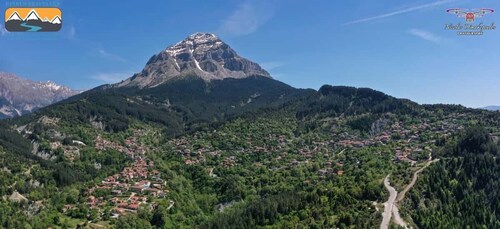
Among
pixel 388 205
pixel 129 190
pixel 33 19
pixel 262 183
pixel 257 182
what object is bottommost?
pixel 388 205

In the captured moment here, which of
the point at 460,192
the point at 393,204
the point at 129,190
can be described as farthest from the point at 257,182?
the point at 460,192

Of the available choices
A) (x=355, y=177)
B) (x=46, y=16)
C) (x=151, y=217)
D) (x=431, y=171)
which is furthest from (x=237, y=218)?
(x=46, y=16)

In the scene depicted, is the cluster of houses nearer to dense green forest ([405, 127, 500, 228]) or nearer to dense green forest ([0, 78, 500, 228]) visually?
dense green forest ([0, 78, 500, 228])

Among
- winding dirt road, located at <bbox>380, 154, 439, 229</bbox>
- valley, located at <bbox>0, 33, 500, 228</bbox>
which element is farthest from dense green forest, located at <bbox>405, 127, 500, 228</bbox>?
winding dirt road, located at <bbox>380, 154, 439, 229</bbox>

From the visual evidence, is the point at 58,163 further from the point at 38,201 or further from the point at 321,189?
the point at 321,189

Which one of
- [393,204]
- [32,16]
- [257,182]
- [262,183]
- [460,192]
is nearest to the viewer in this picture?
[32,16]

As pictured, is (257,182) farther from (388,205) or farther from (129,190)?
(388,205)

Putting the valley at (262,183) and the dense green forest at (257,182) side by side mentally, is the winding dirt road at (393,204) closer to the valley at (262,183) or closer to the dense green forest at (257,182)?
the valley at (262,183)

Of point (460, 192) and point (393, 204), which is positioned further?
point (460, 192)

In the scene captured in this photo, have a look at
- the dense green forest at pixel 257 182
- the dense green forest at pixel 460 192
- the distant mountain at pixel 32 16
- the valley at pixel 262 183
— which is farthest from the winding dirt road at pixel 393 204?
the distant mountain at pixel 32 16
